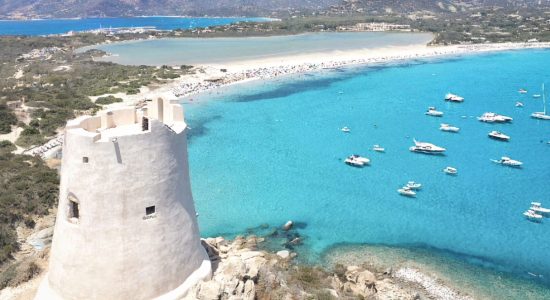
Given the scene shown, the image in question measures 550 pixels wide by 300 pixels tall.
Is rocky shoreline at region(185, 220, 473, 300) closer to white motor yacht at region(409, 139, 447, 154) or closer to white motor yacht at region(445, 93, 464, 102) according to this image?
white motor yacht at region(409, 139, 447, 154)

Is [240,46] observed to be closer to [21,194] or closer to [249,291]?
[21,194]

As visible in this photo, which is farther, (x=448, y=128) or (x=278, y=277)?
(x=448, y=128)

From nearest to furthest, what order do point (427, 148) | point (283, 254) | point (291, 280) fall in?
point (291, 280) → point (283, 254) → point (427, 148)

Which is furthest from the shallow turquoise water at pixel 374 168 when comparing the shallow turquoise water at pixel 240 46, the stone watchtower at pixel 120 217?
the shallow turquoise water at pixel 240 46

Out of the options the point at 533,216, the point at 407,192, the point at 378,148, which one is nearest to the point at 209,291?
the point at 407,192

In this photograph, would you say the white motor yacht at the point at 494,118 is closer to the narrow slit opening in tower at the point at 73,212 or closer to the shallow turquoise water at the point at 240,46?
the narrow slit opening in tower at the point at 73,212

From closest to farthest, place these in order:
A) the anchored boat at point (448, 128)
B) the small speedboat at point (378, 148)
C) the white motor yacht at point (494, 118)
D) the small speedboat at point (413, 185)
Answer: the small speedboat at point (413, 185) < the small speedboat at point (378, 148) < the anchored boat at point (448, 128) < the white motor yacht at point (494, 118)
